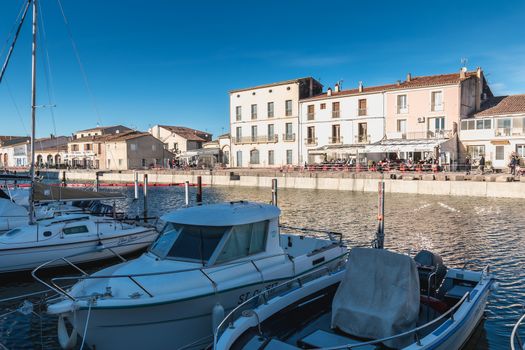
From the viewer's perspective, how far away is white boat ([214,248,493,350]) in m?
6.61

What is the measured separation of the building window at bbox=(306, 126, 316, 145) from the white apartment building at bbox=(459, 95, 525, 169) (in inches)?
679

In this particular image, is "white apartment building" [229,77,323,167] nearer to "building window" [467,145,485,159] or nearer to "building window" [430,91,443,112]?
"building window" [430,91,443,112]

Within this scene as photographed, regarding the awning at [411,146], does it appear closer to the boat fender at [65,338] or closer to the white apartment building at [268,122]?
the white apartment building at [268,122]

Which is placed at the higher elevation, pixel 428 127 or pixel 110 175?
pixel 428 127

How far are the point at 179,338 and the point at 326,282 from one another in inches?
126

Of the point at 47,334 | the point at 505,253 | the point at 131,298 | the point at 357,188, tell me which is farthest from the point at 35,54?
the point at 357,188

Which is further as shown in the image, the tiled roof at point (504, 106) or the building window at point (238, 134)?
the building window at point (238, 134)

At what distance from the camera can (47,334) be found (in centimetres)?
944

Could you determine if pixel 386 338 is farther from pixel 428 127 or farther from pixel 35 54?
pixel 428 127

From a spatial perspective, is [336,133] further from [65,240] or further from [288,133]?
[65,240]

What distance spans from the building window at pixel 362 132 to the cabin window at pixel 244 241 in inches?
1616

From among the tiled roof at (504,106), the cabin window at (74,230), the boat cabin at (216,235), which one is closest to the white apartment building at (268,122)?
the tiled roof at (504,106)

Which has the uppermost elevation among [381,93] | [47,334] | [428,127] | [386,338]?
[381,93]

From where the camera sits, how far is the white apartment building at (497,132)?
1558 inches
